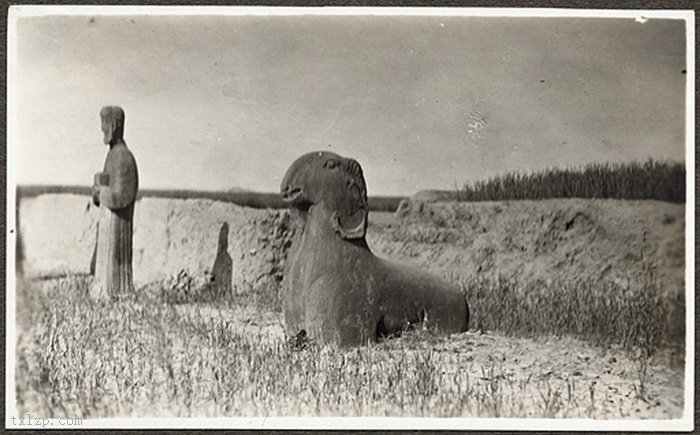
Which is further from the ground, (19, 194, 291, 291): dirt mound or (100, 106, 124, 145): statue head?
(100, 106, 124, 145): statue head

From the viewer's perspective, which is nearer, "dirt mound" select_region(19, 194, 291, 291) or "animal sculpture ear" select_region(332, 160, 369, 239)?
"animal sculpture ear" select_region(332, 160, 369, 239)

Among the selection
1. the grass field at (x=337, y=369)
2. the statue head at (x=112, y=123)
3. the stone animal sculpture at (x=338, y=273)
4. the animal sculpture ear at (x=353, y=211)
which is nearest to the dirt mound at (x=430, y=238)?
the grass field at (x=337, y=369)

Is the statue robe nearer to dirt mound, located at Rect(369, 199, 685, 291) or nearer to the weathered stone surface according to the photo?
the weathered stone surface

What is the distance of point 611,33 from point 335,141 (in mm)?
2173

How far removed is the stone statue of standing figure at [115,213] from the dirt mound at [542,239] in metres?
2.04

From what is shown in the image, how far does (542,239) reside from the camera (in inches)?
363

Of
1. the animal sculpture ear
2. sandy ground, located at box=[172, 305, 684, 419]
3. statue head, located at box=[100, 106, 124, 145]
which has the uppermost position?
statue head, located at box=[100, 106, 124, 145]

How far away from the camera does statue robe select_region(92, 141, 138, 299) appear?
8.94m

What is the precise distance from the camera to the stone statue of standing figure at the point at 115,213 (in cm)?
886

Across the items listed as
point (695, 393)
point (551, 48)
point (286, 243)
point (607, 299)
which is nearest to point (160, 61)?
point (286, 243)

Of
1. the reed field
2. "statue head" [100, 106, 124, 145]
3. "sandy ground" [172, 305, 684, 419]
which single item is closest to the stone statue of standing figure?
"statue head" [100, 106, 124, 145]

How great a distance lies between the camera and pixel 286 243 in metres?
9.78

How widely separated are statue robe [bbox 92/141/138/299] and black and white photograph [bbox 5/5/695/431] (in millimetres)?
18

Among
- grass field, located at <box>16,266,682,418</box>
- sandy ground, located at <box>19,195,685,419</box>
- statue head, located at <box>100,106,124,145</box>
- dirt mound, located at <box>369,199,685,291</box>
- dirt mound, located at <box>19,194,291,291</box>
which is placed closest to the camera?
grass field, located at <box>16,266,682,418</box>
